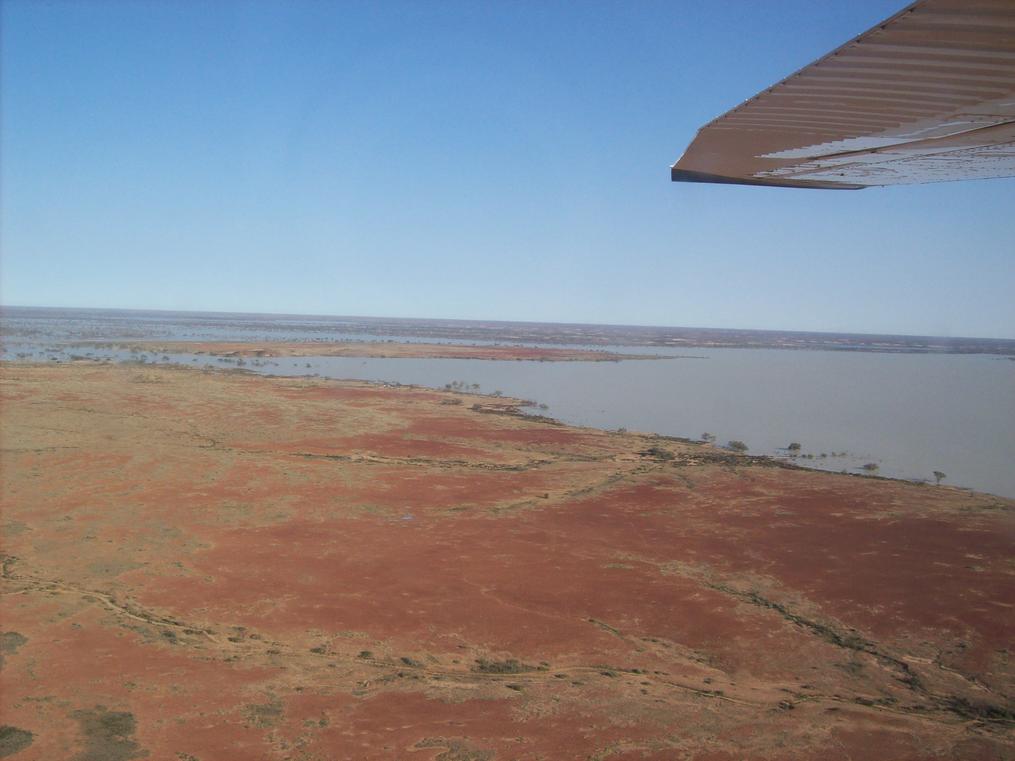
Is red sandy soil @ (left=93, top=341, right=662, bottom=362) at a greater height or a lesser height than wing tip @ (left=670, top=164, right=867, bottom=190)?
lesser

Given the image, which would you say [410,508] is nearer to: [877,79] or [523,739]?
[523,739]

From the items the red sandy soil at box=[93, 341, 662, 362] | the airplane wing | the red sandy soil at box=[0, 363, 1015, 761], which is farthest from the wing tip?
the red sandy soil at box=[93, 341, 662, 362]

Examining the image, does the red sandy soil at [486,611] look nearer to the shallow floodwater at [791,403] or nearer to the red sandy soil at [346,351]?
the shallow floodwater at [791,403]

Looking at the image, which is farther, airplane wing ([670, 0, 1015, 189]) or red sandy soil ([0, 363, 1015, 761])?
red sandy soil ([0, 363, 1015, 761])

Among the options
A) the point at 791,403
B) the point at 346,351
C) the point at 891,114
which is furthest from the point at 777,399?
the point at 346,351

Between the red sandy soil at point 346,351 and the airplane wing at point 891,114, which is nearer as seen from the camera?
the airplane wing at point 891,114

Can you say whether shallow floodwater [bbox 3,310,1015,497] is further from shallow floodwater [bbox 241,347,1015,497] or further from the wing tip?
the wing tip

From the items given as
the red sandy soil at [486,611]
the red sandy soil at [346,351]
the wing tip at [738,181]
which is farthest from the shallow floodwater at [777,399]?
the wing tip at [738,181]
